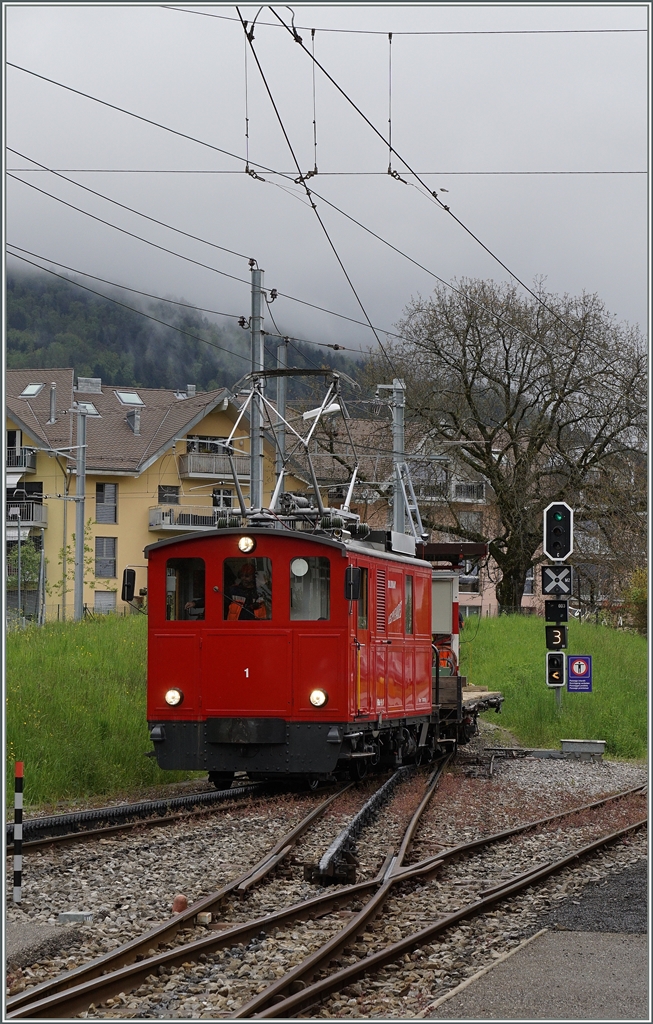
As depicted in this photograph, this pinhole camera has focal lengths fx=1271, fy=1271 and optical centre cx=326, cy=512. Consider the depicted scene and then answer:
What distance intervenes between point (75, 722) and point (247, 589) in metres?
3.01

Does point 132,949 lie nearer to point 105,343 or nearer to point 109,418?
point 109,418

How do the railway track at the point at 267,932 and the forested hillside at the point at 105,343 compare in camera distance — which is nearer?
the railway track at the point at 267,932

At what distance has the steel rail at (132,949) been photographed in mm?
6418

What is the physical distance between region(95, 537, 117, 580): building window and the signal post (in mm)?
34571

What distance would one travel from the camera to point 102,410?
57875mm

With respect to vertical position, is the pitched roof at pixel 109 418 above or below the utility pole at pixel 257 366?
above

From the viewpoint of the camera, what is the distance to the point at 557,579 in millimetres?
19922

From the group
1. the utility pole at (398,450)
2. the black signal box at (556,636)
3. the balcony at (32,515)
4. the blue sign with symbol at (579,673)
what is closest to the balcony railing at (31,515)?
the balcony at (32,515)

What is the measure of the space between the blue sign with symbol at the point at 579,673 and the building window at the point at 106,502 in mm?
34457

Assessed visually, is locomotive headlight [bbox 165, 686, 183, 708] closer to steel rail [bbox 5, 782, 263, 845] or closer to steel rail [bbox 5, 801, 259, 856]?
steel rail [bbox 5, 782, 263, 845]

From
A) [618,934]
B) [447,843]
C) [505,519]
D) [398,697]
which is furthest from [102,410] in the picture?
[618,934]

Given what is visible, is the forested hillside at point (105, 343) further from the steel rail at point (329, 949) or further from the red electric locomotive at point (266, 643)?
the steel rail at point (329, 949)

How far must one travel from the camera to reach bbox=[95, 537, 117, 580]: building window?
5312 cm

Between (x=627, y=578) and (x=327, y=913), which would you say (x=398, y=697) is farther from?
(x=627, y=578)
